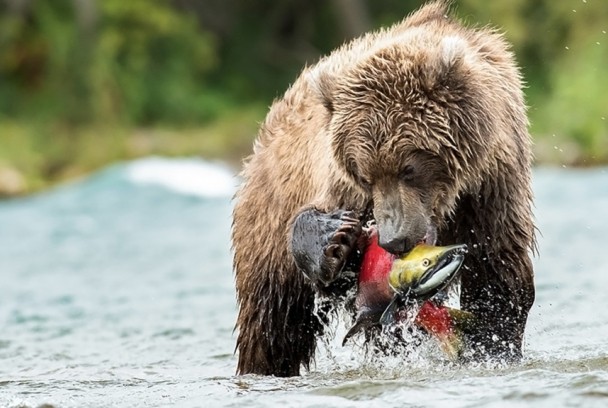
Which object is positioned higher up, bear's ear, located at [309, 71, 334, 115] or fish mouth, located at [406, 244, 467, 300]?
bear's ear, located at [309, 71, 334, 115]

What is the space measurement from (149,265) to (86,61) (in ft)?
52.6

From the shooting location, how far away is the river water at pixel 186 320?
18.7ft

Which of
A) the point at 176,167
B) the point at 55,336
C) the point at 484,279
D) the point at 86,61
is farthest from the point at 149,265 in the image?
the point at 86,61

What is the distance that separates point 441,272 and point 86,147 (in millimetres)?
21964

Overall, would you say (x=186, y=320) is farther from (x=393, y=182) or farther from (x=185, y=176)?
(x=185, y=176)

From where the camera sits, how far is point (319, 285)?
6.09 meters

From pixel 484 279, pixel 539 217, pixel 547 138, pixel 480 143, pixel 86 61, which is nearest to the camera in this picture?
pixel 480 143

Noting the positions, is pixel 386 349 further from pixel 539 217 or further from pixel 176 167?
pixel 176 167

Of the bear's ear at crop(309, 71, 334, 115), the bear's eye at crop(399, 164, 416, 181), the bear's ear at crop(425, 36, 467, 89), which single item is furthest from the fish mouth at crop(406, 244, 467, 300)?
the bear's ear at crop(309, 71, 334, 115)

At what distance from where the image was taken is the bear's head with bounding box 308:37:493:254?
566 cm

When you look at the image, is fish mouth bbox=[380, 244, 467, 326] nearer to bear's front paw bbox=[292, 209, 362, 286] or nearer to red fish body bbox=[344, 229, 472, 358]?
red fish body bbox=[344, 229, 472, 358]

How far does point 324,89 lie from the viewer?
5.99 metres

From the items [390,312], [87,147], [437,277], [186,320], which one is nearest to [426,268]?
[437,277]

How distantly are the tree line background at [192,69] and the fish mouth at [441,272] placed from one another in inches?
625
